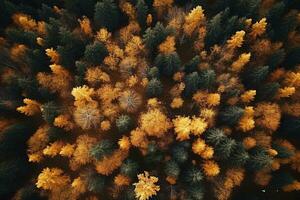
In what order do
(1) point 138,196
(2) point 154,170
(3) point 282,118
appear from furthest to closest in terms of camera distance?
1. (3) point 282,118
2. (2) point 154,170
3. (1) point 138,196

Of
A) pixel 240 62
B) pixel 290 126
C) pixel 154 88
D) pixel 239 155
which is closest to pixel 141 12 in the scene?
pixel 154 88

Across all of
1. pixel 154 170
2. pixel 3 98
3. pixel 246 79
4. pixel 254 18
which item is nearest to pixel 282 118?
pixel 246 79

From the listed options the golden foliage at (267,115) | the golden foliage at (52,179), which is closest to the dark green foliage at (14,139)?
the golden foliage at (52,179)

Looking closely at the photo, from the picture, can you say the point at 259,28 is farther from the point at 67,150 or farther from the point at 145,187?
the point at 67,150

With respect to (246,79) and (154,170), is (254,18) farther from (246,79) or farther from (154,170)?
(154,170)

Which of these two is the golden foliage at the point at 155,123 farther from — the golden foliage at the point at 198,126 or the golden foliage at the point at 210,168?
the golden foliage at the point at 210,168

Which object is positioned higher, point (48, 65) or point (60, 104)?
point (48, 65)
